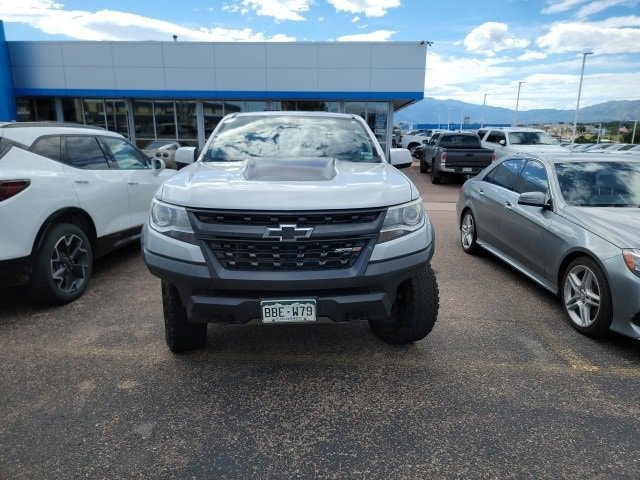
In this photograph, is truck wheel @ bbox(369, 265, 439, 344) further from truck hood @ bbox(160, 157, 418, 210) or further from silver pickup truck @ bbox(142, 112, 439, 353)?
truck hood @ bbox(160, 157, 418, 210)

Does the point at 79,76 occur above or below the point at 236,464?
above

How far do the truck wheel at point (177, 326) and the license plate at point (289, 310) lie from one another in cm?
79

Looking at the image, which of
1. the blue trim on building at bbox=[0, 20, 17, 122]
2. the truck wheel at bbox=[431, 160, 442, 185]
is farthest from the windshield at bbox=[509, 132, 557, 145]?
the blue trim on building at bbox=[0, 20, 17, 122]

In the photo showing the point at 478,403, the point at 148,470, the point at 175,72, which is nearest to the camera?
the point at 148,470

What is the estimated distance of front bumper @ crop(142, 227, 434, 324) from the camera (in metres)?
2.72

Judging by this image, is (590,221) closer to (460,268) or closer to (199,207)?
(460,268)

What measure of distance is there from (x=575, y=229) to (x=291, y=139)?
2.67 metres

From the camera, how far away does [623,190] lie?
14.7ft

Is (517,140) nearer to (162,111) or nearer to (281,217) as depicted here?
(281,217)

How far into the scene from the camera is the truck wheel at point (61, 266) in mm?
4172

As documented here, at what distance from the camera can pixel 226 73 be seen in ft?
72.1

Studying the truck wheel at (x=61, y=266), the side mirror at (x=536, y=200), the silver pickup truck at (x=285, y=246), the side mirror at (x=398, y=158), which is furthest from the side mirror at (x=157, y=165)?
the side mirror at (x=536, y=200)

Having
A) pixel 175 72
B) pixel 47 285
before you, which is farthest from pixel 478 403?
pixel 175 72

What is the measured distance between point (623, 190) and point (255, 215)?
3.82 metres
